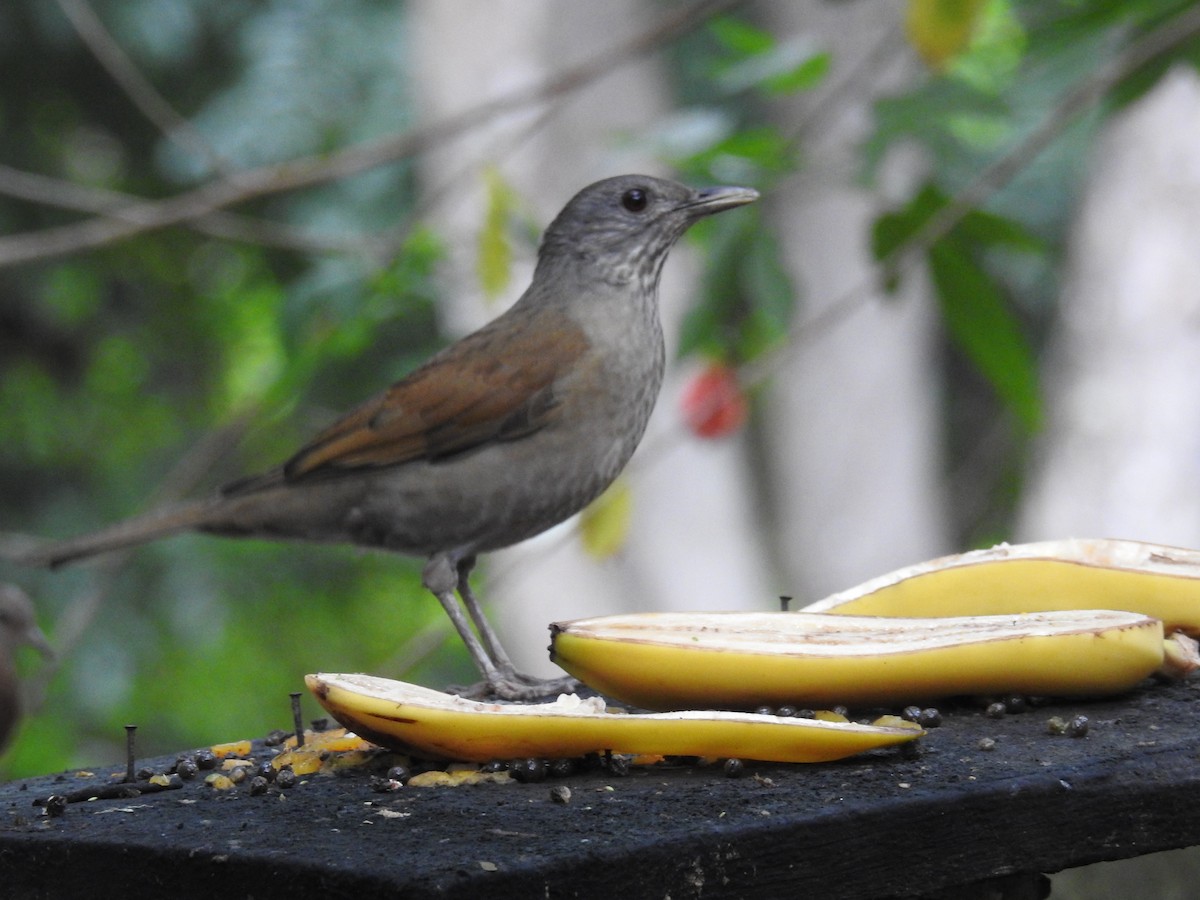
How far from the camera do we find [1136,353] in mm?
6625

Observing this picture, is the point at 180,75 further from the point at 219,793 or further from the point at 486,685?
the point at 219,793

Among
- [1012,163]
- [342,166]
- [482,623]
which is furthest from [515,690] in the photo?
[1012,163]

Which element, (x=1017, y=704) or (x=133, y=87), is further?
(x=133, y=87)

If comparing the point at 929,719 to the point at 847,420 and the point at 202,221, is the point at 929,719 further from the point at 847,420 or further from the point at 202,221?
the point at 847,420

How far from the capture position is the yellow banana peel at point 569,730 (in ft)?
6.71

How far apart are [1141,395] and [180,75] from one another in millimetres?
6366

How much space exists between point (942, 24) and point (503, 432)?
137cm

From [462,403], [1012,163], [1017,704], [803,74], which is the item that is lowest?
[1017,704]

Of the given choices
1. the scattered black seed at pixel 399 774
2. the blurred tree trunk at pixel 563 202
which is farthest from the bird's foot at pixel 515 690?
the blurred tree trunk at pixel 563 202

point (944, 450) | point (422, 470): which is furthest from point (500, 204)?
point (944, 450)

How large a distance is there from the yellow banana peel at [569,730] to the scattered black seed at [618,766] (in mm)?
28

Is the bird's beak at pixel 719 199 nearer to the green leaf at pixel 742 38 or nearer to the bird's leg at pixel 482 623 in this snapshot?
the bird's leg at pixel 482 623

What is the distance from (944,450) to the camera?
9688 millimetres

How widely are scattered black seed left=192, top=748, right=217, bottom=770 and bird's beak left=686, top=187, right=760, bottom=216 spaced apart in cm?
153
